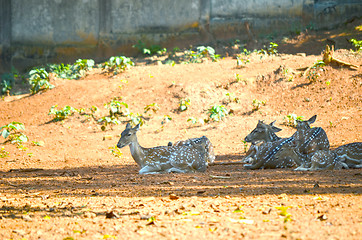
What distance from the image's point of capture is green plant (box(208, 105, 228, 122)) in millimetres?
14494

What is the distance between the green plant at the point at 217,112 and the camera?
1449 cm

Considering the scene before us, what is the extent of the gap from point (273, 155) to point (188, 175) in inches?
75.6

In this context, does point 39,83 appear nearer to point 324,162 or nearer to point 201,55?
point 201,55

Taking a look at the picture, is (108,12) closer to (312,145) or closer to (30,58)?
(30,58)

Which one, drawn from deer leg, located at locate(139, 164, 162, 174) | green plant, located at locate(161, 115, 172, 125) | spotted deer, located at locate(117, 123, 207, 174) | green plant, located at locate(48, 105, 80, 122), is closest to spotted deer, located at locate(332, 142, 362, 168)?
spotted deer, located at locate(117, 123, 207, 174)

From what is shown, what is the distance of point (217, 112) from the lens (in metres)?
14.6

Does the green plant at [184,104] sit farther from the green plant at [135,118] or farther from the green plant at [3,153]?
the green plant at [3,153]

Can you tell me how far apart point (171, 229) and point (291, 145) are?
5.30 metres

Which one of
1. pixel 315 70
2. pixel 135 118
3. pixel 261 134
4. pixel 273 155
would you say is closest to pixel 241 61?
pixel 315 70

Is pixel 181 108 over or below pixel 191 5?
below

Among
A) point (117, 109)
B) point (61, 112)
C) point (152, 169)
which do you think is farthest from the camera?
point (61, 112)

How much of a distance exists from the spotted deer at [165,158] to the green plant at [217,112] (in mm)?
4852

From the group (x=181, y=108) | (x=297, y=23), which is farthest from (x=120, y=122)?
(x=297, y=23)

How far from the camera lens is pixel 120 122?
14.9 meters
